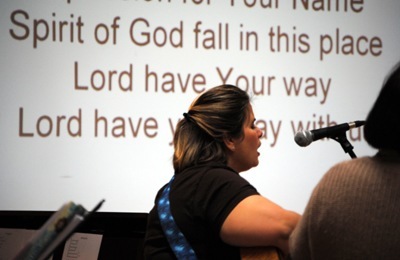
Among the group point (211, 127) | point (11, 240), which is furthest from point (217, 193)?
point (11, 240)

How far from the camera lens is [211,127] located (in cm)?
212

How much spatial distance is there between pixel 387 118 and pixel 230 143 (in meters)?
0.78

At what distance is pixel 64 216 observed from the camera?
128cm

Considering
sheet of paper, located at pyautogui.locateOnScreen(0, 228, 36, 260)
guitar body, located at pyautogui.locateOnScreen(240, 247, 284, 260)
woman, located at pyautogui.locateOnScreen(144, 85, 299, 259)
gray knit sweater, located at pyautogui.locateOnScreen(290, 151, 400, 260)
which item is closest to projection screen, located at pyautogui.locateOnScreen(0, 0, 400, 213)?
sheet of paper, located at pyautogui.locateOnScreen(0, 228, 36, 260)

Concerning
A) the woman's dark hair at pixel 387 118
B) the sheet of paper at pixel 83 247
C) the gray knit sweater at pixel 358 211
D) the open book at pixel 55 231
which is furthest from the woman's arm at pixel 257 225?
the sheet of paper at pixel 83 247

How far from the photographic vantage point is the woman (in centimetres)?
178

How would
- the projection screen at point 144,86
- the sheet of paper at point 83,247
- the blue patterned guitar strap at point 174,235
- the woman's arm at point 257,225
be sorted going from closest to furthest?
the woman's arm at point 257,225
the blue patterned guitar strap at point 174,235
the sheet of paper at point 83,247
the projection screen at point 144,86

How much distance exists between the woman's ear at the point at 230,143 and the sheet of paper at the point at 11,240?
1.15 metres

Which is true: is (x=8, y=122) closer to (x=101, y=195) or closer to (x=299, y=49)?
(x=101, y=195)

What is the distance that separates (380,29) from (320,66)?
438 millimetres

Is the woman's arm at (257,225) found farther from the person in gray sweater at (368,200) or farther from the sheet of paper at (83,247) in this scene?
the sheet of paper at (83,247)

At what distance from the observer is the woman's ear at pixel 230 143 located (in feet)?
7.00

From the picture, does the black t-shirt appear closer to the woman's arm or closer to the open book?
the woman's arm

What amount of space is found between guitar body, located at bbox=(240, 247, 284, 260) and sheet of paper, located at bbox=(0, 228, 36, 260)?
1338 mm
